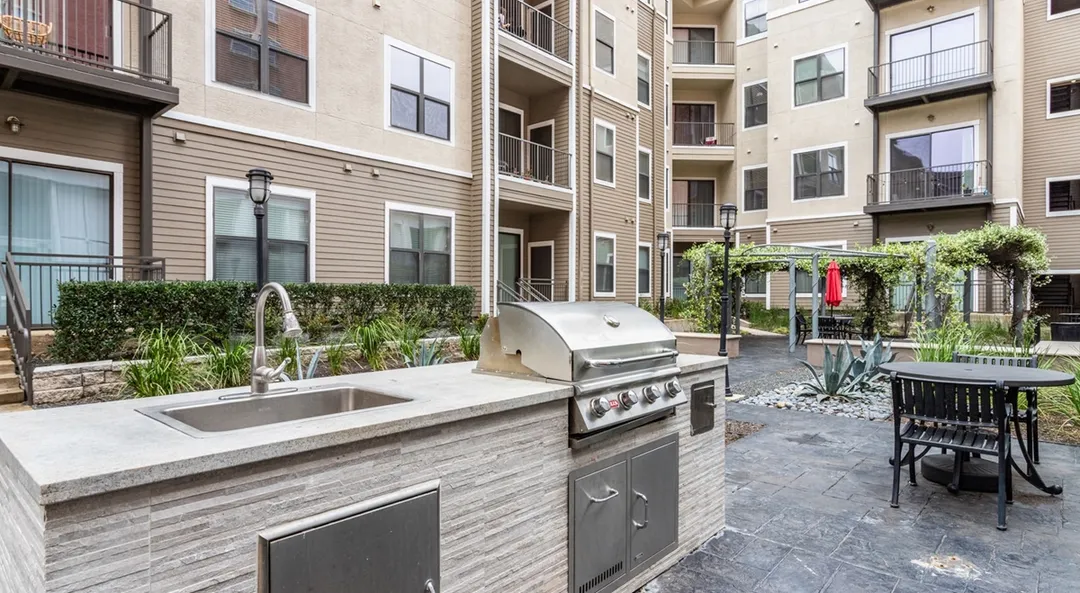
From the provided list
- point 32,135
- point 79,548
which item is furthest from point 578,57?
point 79,548

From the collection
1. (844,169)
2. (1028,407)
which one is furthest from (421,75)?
(844,169)

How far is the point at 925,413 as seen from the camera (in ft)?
14.1

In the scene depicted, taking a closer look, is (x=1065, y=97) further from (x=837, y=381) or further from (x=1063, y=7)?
Result: (x=837, y=381)

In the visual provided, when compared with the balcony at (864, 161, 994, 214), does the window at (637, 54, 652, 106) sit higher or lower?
higher

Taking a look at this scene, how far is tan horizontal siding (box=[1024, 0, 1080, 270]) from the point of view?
55.5 feet

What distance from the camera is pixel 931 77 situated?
1697 centimetres

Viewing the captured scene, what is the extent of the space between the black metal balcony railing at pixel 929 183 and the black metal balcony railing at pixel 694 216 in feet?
22.2

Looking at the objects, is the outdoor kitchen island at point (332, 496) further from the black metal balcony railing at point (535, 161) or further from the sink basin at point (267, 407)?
the black metal balcony railing at point (535, 161)

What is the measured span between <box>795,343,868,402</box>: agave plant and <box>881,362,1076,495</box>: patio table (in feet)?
9.80

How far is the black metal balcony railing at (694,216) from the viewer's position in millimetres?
23938

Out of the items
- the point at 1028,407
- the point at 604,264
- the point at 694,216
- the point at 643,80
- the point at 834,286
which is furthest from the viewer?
the point at 694,216

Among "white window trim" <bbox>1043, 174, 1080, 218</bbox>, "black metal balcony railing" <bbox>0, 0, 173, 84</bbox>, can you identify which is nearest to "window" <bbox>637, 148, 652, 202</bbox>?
"white window trim" <bbox>1043, 174, 1080, 218</bbox>

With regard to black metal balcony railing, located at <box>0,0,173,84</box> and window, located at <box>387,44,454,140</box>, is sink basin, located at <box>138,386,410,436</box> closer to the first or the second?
black metal balcony railing, located at <box>0,0,173,84</box>

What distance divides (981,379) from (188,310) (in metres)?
8.06
